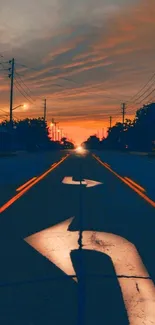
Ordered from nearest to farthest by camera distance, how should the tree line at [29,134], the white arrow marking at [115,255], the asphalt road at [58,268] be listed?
the asphalt road at [58,268] → the white arrow marking at [115,255] → the tree line at [29,134]

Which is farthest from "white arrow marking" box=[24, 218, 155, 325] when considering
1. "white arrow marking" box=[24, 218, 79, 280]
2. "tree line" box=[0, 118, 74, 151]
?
"tree line" box=[0, 118, 74, 151]

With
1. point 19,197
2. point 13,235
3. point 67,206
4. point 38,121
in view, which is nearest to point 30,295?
point 13,235

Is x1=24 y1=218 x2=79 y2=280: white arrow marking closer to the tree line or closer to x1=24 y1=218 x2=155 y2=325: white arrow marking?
x1=24 y1=218 x2=155 y2=325: white arrow marking

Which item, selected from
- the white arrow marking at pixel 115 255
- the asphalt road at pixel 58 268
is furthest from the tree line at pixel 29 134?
the white arrow marking at pixel 115 255

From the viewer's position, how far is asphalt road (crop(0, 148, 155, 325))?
5.34m

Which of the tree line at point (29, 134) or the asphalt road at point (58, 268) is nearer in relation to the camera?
the asphalt road at point (58, 268)

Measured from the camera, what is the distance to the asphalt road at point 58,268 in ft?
17.5

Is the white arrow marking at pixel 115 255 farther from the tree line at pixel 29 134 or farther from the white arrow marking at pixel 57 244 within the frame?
the tree line at pixel 29 134

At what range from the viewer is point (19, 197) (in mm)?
16641

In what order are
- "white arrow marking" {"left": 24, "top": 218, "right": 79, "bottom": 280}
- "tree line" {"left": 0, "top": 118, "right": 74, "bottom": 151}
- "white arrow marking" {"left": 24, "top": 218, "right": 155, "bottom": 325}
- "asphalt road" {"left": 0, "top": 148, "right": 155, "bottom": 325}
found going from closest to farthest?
"asphalt road" {"left": 0, "top": 148, "right": 155, "bottom": 325} → "white arrow marking" {"left": 24, "top": 218, "right": 155, "bottom": 325} → "white arrow marking" {"left": 24, "top": 218, "right": 79, "bottom": 280} → "tree line" {"left": 0, "top": 118, "right": 74, "bottom": 151}

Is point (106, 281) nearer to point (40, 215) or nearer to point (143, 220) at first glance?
point (143, 220)

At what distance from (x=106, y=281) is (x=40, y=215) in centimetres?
611

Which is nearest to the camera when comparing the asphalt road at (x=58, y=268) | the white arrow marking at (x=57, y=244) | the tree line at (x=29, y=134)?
the asphalt road at (x=58, y=268)

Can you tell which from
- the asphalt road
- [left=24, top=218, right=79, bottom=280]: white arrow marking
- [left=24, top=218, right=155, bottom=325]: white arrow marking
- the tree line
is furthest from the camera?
the tree line
